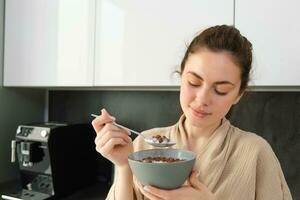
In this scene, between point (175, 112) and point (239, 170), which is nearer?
point (239, 170)

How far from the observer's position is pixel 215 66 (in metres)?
0.89

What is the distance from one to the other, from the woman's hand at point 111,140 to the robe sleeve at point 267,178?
1.15 feet

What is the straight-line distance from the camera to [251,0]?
1.13m

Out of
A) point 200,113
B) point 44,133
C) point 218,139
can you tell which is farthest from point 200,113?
point 44,133

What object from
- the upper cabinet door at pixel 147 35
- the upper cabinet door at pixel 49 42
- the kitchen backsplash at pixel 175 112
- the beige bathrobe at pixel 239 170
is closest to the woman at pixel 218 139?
the beige bathrobe at pixel 239 170

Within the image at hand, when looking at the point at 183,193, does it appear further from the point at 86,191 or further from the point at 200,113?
the point at 86,191

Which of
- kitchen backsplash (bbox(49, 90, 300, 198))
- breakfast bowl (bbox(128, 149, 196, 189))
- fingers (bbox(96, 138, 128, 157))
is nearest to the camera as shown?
breakfast bowl (bbox(128, 149, 196, 189))

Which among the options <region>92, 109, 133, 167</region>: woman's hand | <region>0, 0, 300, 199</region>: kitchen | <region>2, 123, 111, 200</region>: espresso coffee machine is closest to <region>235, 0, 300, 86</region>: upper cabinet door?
<region>0, 0, 300, 199</region>: kitchen

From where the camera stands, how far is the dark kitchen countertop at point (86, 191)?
1.60 metres

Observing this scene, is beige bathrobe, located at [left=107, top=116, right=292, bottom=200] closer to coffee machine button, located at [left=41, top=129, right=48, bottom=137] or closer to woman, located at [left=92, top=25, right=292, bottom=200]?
woman, located at [left=92, top=25, right=292, bottom=200]

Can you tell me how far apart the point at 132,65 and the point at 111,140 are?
57cm

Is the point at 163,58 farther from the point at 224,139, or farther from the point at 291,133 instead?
the point at 291,133

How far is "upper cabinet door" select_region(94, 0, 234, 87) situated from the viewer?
48.4 inches

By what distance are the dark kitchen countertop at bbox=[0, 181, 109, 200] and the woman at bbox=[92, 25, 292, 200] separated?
672mm
